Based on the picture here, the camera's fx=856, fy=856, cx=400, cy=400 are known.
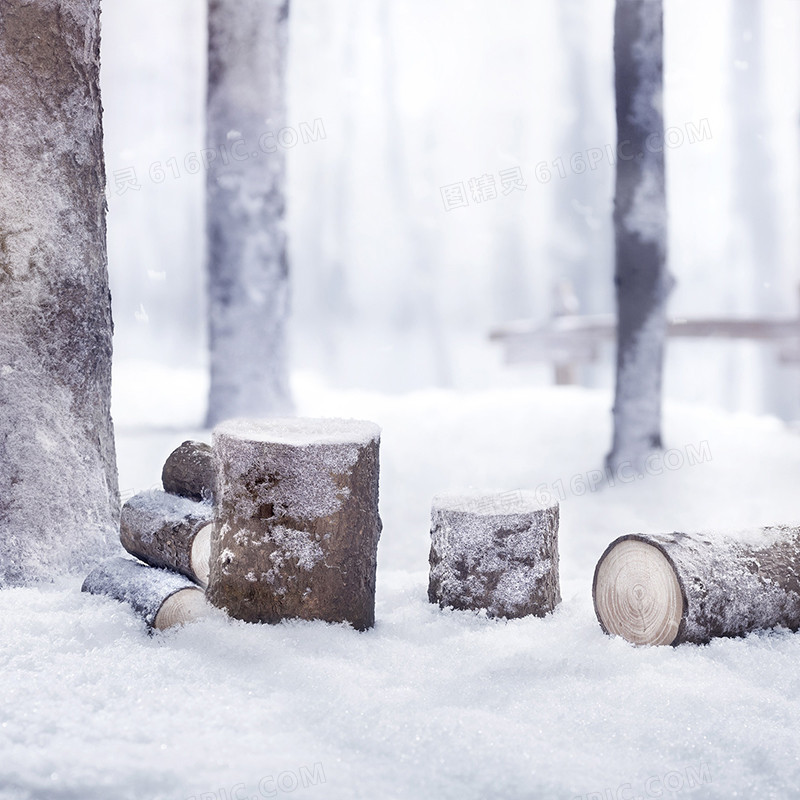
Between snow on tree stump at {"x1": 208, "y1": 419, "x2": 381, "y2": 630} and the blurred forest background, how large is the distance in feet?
34.1

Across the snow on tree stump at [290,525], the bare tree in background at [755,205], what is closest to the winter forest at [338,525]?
the snow on tree stump at [290,525]

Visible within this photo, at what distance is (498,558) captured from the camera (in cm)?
287

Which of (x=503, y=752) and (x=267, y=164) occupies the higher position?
(x=267, y=164)

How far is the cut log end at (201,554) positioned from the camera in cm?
287

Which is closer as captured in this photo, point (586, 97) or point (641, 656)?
point (641, 656)

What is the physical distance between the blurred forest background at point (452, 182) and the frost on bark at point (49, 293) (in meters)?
10.1

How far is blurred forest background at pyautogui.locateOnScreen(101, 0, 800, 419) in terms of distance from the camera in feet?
49.3

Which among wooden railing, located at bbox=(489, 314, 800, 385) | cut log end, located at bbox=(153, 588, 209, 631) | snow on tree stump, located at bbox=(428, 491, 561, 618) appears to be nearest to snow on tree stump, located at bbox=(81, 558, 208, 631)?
cut log end, located at bbox=(153, 588, 209, 631)

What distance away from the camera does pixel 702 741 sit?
1.98m

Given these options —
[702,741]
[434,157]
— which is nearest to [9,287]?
[702,741]

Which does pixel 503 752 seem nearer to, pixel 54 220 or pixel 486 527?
pixel 486 527

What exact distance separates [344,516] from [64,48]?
1.93 m

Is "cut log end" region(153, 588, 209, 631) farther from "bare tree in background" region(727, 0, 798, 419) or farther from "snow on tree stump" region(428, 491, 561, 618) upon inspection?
"bare tree in background" region(727, 0, 798, 419)

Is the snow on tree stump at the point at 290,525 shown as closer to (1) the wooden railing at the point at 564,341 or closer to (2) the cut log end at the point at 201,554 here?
(2) the cut log end at the point at 201,554
